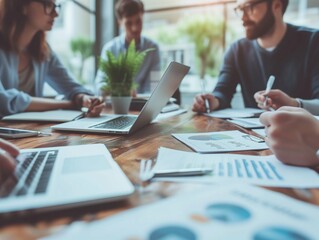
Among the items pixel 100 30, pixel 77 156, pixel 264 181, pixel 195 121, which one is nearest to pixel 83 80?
pixel 100 30

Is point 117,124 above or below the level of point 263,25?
below

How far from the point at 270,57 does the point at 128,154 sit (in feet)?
4.79

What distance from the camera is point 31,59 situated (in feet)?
5.46

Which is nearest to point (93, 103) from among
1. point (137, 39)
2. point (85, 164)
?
point (85, 164)

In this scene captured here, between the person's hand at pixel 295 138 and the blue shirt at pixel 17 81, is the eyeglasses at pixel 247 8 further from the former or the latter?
the person's hand at pixel 295 138

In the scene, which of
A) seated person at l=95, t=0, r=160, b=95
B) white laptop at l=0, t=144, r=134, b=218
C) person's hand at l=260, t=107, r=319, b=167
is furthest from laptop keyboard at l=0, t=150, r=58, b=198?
seated person at l=95, t=0, r=160, b=95

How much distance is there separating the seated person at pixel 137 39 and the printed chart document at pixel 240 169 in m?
1.84

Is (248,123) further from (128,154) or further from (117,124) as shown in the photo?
(128,154)

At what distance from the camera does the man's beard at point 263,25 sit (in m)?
1.78

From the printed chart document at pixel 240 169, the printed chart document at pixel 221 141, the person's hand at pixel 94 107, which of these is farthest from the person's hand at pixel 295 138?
the person's hand at pixel 94 107

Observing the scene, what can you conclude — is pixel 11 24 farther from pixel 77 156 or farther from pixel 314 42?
pixel 314 42

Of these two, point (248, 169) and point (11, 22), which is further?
point (11, 22)

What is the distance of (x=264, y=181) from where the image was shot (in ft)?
1.52

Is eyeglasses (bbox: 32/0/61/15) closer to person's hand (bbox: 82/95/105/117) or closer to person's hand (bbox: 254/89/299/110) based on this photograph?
person's hand (bbox: 82/95/105/117)
